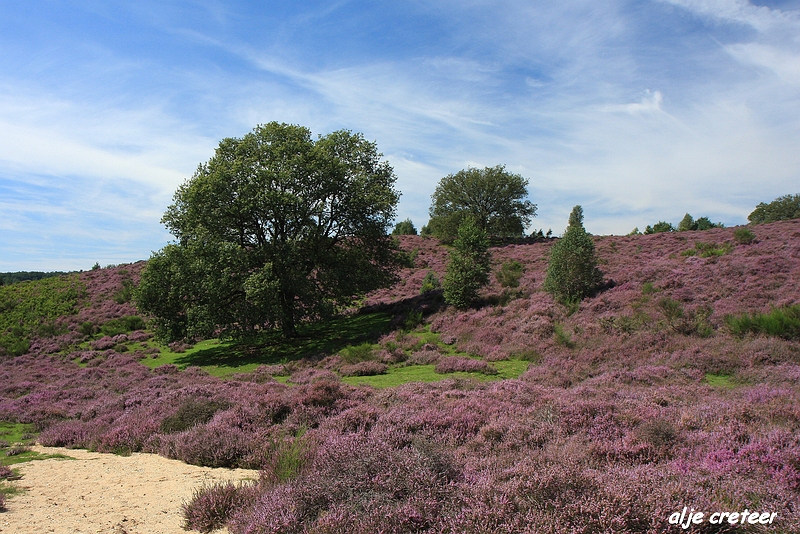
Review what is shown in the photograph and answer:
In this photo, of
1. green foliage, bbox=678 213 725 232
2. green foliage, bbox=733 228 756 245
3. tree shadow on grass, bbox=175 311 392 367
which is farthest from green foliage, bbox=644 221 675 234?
tree shadow on grass, bbox=175 311 392 367

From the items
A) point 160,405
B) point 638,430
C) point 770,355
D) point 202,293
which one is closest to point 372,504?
point 638,430

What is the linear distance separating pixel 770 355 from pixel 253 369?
17278 millimetres

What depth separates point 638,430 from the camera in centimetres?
644

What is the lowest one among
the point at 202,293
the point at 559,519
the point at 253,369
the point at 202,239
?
the point at 253,369

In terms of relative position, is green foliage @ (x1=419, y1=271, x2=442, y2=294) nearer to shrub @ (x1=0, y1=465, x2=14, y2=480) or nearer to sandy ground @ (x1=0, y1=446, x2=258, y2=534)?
sandy ground @ (x1=0, y1=446, x2=258, y2=534)

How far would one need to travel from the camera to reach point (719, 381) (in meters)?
10.5

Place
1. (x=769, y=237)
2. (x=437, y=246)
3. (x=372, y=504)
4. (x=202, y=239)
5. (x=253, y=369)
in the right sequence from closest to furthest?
1. (x=372, y=504)
2. (x=253, y=369)
3. (x=202, y=239)
4. (x=769, y=237)
5. (x=437, y=246)

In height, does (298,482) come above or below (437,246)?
below

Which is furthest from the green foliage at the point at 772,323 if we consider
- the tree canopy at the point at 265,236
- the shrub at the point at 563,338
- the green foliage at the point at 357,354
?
the tree canopy at the point at 265,236

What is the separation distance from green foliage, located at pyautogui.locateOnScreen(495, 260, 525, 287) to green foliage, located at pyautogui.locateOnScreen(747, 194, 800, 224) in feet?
113

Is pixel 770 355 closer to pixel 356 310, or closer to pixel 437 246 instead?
pixel 356 310

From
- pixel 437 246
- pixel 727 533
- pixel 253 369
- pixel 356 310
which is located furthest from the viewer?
pixel 437 246

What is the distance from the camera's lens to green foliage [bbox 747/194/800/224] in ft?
157

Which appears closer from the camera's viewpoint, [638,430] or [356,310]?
[638,430]
